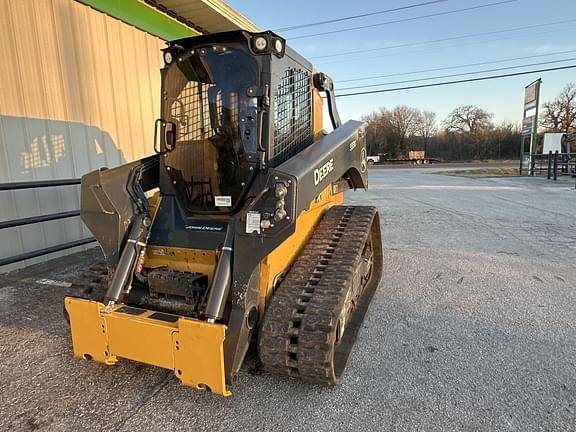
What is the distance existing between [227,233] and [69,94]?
518 centimetres

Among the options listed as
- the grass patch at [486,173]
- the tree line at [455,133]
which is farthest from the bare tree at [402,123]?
the grass patch at [486,173]

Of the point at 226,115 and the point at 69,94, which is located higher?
the point at 69,94

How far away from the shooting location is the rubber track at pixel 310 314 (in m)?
2.38

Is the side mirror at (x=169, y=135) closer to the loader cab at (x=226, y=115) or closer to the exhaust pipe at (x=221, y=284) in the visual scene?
the loader cab at (x=226, y=115)

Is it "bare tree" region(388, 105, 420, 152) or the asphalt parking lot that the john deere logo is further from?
"bare tree" region(388, 105, 420, 152)

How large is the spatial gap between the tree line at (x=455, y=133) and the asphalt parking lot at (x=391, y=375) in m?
51.9

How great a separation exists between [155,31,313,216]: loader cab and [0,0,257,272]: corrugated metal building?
3661 millimetres

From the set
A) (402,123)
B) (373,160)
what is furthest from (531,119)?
(402,123)

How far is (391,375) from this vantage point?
2773mm

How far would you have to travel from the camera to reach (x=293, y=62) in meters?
3.21

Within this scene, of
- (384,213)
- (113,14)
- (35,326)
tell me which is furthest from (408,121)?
(35,326)

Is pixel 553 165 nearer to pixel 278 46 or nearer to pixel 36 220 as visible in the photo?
pixel 278 46

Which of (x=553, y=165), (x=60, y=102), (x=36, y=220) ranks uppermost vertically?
(x=60, y=102)

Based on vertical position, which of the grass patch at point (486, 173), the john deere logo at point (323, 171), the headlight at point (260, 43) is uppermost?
the headlight at point (260, 43)
